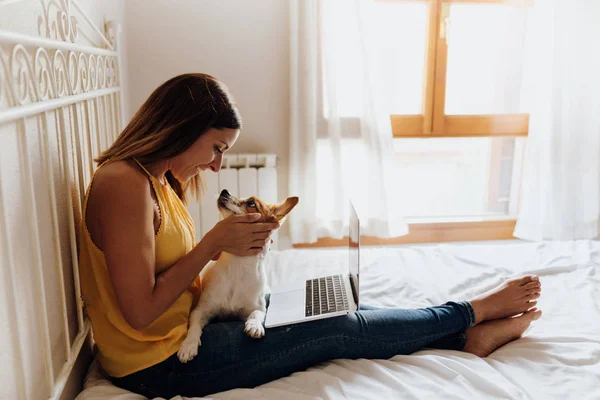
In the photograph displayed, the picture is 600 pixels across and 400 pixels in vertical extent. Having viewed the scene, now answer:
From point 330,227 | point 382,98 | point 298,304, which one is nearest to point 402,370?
point 298,304

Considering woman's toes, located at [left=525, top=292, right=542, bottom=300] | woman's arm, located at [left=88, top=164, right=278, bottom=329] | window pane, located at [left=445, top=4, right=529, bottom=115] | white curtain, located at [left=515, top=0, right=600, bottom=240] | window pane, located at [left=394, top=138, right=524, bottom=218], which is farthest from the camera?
window pane, located at [left=394, top=138, right=524, bottom=218]

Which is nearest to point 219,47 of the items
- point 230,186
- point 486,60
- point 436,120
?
point 230,186

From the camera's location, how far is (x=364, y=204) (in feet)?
8.13

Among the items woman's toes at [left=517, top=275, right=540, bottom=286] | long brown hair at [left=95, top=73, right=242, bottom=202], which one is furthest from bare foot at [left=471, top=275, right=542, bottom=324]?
long brown hair at [left=95, top=73, right=242, bottom=202]

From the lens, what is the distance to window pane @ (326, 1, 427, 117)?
233 centimetres

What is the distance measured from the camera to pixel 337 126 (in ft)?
7.74

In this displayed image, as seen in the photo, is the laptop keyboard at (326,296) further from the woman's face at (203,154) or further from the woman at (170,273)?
the woman's face at (203,154)

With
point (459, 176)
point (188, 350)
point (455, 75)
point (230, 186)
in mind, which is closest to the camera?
point (188, 350)

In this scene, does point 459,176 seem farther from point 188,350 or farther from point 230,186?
point 188,350

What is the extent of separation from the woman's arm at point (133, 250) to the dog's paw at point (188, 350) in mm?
92

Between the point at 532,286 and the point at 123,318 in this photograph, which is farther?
the point at 532,286

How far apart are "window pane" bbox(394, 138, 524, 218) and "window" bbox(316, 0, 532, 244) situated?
12 mm

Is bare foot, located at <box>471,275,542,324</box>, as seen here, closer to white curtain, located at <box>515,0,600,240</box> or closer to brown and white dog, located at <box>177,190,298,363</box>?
brown and white dog, located at <box>177,190,298,363</box>

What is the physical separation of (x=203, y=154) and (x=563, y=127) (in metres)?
2.08
